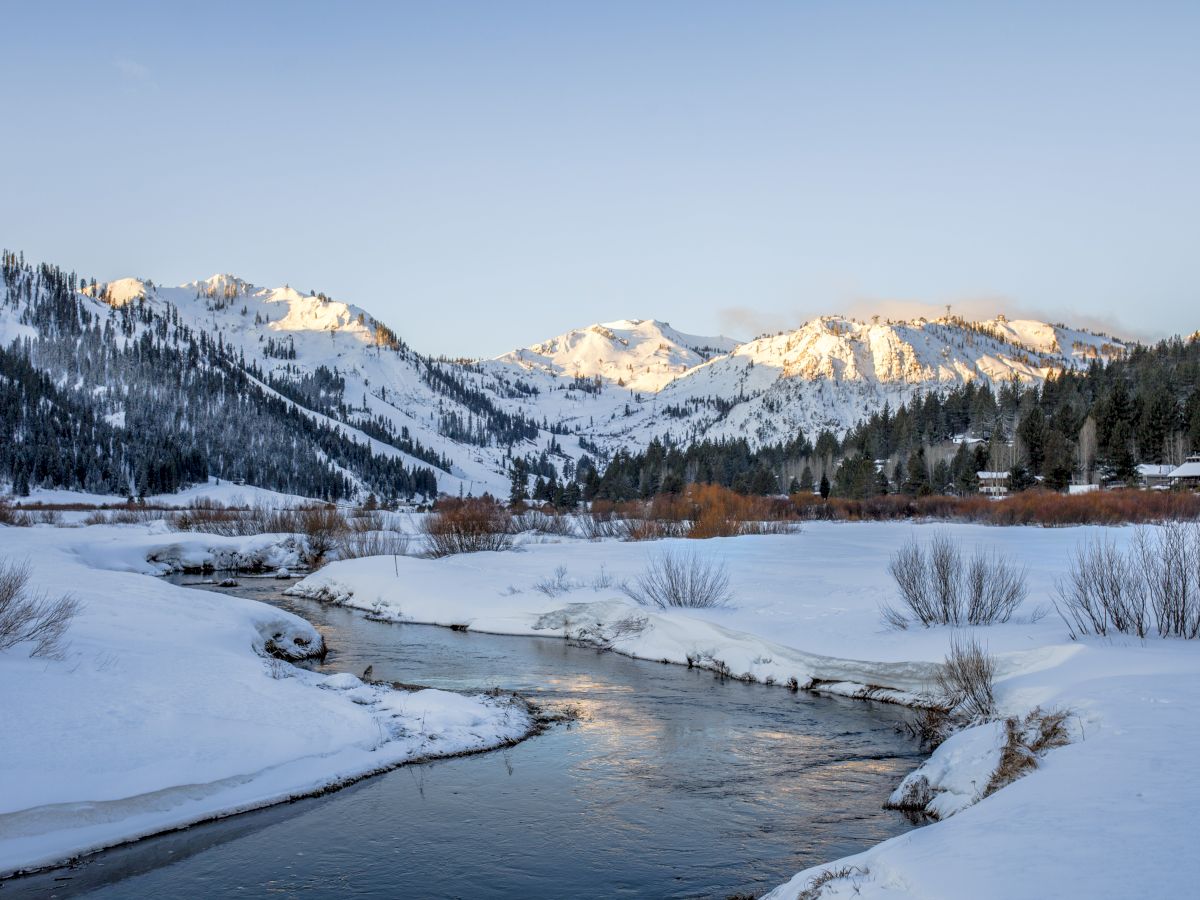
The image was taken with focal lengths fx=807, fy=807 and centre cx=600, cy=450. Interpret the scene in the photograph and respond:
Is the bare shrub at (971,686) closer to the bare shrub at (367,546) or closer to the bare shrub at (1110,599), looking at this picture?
the bare shrub at (1110,599)

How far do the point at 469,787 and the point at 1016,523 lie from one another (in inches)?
2642

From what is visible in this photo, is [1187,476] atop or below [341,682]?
atop

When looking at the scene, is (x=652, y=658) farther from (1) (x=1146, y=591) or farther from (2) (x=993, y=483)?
(2) (x=993, y=483)

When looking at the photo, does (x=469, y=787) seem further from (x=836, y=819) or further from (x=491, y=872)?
(x=836, y=819)

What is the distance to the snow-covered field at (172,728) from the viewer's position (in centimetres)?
1119

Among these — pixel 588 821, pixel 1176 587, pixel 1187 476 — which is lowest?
pixel 588 821

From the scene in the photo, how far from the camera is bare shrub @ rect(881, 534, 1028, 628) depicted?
23.0 m

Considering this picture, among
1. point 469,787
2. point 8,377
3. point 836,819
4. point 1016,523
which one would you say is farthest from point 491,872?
point 8,377

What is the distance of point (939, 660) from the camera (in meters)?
20.1

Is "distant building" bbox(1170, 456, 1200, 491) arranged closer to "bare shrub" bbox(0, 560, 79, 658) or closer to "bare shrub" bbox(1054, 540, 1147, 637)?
"bare shrub" bbox(1054, 540, 1147, 637)

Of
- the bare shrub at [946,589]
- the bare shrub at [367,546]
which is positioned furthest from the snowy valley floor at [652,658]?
the bare shrub at [367,546]

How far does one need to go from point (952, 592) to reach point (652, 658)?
949 centimetres

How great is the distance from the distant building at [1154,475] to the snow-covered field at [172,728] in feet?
308

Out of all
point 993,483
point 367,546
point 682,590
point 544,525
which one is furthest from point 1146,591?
point 993,483
